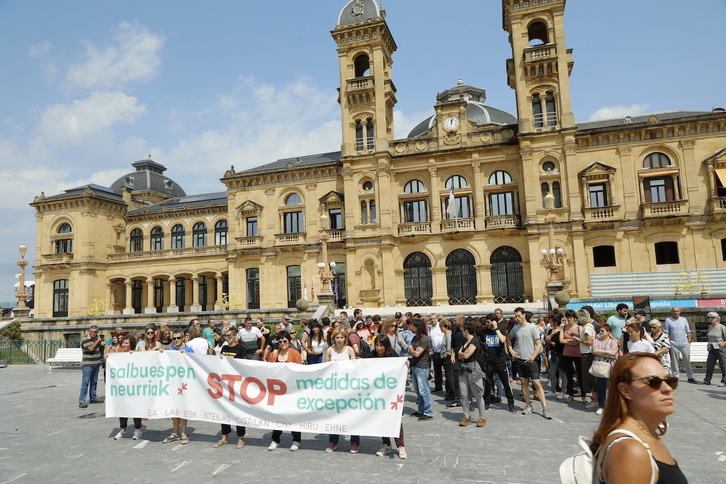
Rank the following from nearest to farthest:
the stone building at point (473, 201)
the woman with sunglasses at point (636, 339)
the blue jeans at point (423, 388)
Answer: the woman with sunglasses at point (636, 339) → the blue jeans at point (423, 388) → the stone building at point (473, 201)

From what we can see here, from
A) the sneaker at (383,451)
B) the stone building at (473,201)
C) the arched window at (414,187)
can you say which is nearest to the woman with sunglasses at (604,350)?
the sneaker at (383,451)

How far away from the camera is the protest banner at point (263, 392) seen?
769 cm

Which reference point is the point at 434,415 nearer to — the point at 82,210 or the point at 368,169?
the point at 368,169

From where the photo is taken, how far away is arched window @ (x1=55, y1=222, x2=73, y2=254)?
149 feet

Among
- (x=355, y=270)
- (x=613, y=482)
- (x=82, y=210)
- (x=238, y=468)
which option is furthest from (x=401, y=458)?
(x=82, y=210)

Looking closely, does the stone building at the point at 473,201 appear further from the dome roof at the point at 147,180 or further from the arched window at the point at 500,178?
the dome roof at the point at 147,180

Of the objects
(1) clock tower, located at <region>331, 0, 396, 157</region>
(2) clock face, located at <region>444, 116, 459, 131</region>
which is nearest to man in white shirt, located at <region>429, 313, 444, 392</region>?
(1) clock tower, located at <region>331, 0, 396, 157</region>

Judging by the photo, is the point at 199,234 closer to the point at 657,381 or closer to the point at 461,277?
the point at 461,277

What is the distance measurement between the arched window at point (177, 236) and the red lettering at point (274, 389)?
42839 millimetres

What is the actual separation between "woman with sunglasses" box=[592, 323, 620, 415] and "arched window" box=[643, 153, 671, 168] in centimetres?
2704

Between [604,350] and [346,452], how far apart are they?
5.62 m

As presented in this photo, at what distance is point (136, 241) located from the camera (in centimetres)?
4875

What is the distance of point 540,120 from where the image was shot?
3338cm

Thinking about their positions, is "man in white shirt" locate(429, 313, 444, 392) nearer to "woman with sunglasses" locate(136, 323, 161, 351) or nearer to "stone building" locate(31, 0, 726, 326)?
"woman with sunglasses" locate(136, 323, 161, 351)
